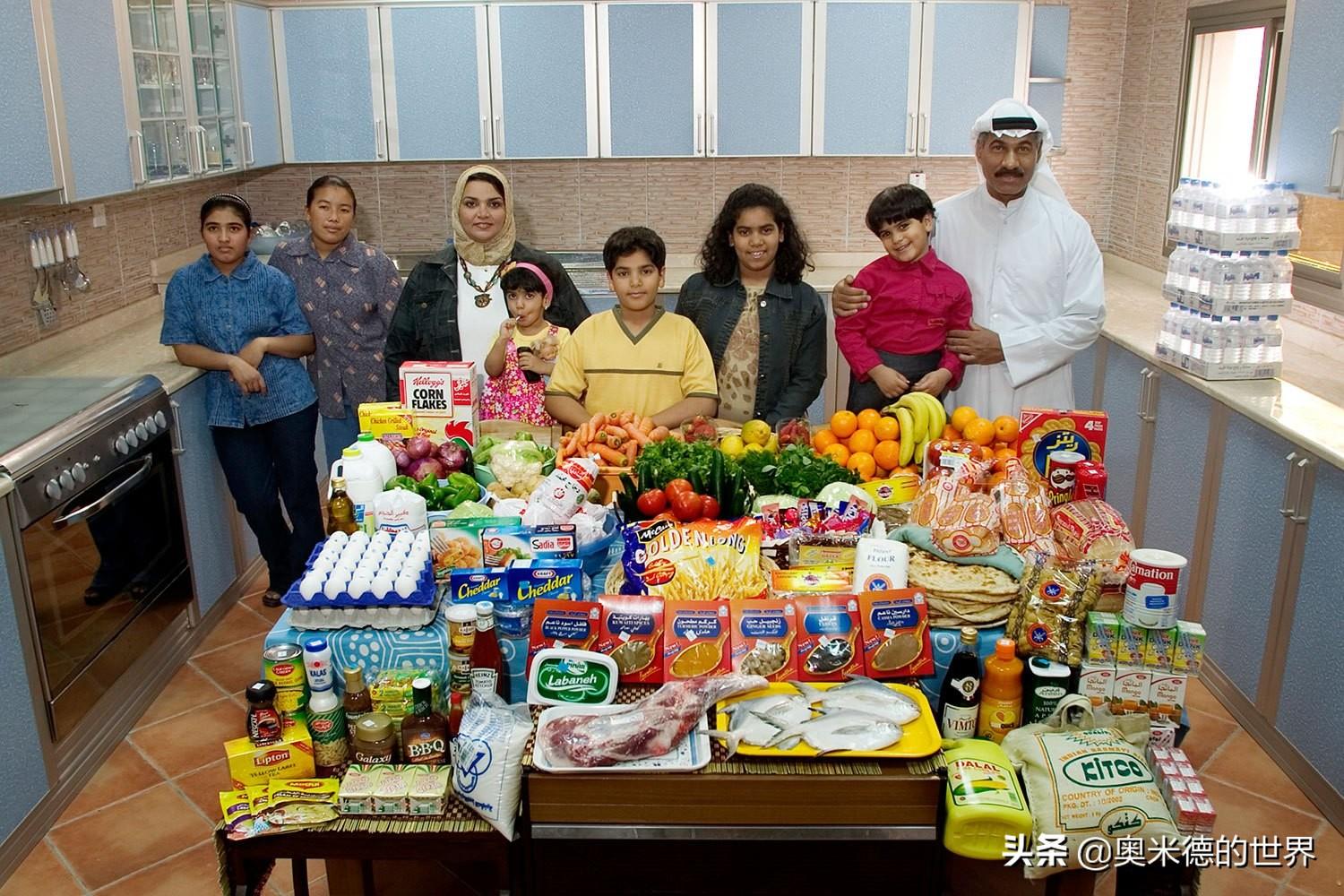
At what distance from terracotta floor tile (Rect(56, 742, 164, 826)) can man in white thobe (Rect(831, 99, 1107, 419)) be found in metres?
2.53

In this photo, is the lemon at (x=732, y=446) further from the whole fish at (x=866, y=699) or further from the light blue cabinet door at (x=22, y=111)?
the light blue cabinet door at (x=22, y=111)

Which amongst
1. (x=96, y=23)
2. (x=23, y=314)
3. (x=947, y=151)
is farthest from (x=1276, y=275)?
(x=23, y=314)

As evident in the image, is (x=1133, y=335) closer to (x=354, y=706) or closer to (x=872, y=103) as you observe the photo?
(x=872, y=103)

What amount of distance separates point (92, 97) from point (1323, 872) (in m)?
4.28

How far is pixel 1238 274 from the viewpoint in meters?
3.61

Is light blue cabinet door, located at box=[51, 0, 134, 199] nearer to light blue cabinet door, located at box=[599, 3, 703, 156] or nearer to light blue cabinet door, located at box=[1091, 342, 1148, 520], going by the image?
light blue cabinet door, located at box=[599, 3, 703, 156]

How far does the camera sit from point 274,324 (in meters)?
3.94

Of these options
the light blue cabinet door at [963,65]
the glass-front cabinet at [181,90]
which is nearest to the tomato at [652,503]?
the glass-front cabinet at [181,90]

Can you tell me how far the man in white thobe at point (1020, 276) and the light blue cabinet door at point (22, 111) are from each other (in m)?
2.46

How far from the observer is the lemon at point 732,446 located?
298 cm

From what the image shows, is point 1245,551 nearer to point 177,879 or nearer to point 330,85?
point 177,879

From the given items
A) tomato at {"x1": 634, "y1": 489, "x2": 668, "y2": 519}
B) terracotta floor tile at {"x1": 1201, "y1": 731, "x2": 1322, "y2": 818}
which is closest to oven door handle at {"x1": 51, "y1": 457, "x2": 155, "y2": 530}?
tomato at {"x1": 634, "y1": 489, "x2": 668, "y2": 519}

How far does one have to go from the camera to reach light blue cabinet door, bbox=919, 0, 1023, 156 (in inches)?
211

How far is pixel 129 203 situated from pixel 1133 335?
424cm
